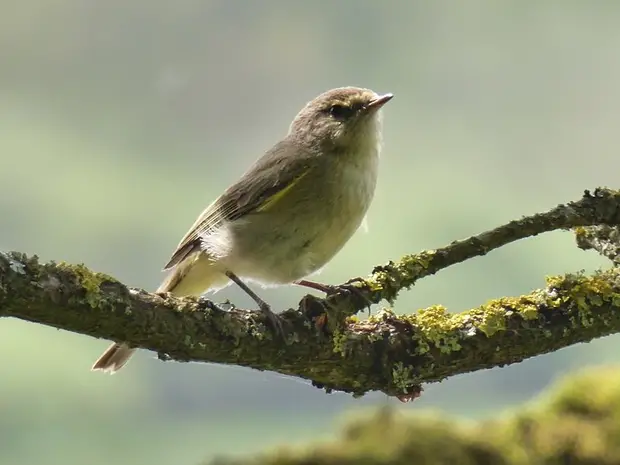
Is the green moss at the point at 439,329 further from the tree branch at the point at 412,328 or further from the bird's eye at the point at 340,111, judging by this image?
the bird's eye at the point at 340,111

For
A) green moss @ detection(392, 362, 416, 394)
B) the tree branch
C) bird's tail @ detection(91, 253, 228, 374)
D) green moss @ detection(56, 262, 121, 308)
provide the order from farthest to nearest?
bird's tail @ detection(91, 253, 228, 374) < green moss @ detection(392, 362, 416, 394) < the tree branch < green moss @ detection(56, 262, 121, 308)

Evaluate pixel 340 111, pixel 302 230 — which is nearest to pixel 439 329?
pixel 302 230

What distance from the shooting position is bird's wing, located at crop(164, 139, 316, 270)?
158 centimetres

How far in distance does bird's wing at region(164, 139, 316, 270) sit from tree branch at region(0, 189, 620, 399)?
345 mm

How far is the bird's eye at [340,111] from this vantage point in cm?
174

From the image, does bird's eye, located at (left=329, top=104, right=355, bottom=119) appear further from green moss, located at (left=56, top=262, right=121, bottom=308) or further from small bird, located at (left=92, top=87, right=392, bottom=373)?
green moss, located at (left=56, top=262, right=121, bottom=308)

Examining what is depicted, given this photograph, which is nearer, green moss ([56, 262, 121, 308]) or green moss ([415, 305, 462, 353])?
green moss ([56, 262, 121, 308])

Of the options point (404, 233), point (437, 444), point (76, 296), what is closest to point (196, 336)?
point (76, 296)

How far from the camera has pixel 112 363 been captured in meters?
1.54

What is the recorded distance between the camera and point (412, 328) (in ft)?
4.17

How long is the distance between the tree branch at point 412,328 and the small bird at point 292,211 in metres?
0.22

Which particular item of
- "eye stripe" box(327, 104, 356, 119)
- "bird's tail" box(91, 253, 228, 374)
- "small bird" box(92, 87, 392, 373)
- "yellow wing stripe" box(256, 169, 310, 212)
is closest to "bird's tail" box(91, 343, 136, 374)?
"small bird" box(92, 87, 392, 373)

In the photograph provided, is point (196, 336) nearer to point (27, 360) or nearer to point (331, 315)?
point (331, 315)

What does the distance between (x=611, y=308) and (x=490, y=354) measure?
0.76ft
